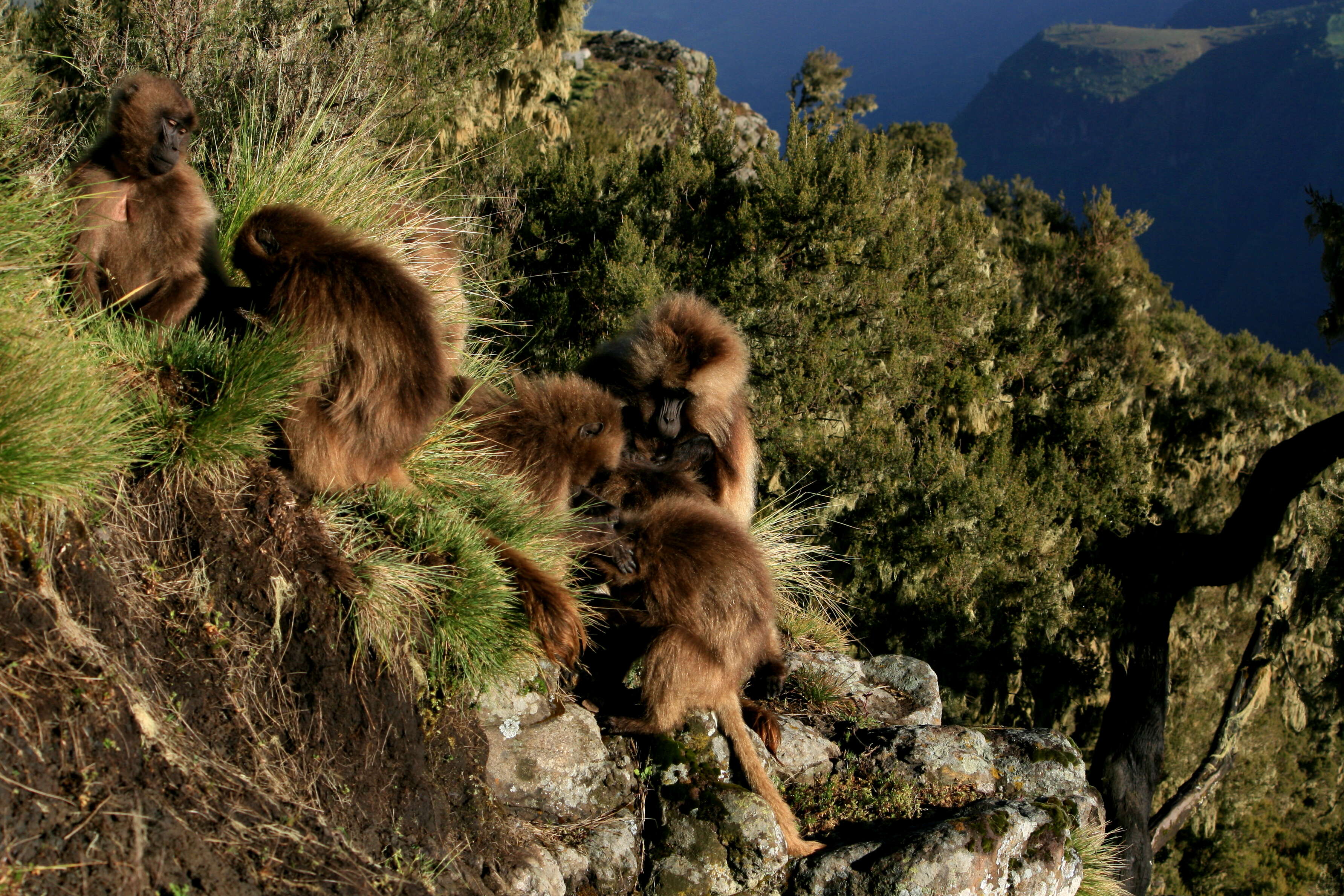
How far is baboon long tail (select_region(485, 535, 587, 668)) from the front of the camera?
4211 mm

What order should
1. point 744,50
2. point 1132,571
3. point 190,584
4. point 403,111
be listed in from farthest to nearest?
point 744,50 → point 1132,571 → point 403,111 → point 190,584

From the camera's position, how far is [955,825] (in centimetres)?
→ 445

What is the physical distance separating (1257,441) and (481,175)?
52.1ft

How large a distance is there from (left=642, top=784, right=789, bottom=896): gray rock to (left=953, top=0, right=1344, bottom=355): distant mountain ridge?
362 ft

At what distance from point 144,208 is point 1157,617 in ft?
46.1

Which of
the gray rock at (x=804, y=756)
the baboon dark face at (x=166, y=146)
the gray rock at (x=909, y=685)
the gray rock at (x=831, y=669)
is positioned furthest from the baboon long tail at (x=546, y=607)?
the gray rock at (x=909, y=685)

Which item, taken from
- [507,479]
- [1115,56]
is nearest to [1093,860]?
[507,479]

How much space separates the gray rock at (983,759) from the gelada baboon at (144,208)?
13.7 ft

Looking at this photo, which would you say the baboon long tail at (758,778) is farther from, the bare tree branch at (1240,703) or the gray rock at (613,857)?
the bare tree branch at (1240,703)

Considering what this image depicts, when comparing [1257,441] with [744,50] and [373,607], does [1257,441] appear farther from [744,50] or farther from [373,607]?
[744,50]

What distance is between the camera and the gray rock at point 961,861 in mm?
4254

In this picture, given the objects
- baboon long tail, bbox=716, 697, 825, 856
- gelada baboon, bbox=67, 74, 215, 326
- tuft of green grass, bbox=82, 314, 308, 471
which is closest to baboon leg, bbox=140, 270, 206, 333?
gelada baboon, bbox=67, 74, 215, 326

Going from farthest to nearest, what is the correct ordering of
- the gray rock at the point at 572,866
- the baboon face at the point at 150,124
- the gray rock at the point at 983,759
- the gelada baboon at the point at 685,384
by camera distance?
the gelada baboon at the point at 685,384 < the gray rock at the point at 983,759 < the baboon face at the point at 150,124 < the gray rock at the point at 572,866

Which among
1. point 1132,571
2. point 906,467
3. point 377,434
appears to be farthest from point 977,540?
point 377,434
